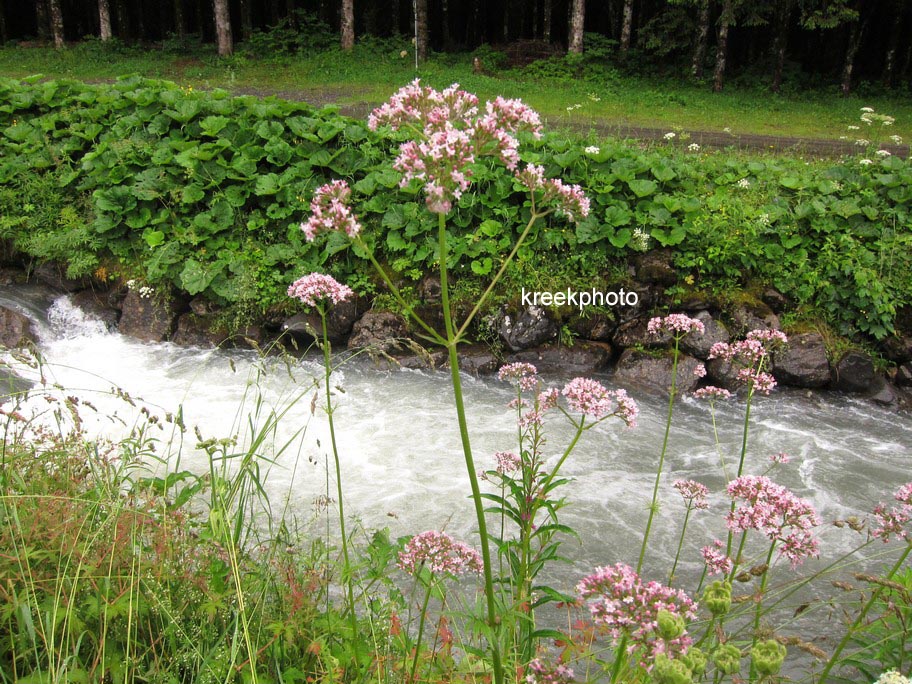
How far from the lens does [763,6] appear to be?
1825 centimetres

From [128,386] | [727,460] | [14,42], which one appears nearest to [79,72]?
[14,42]

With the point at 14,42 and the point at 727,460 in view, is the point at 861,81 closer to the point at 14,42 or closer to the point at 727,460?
the point at 727,460

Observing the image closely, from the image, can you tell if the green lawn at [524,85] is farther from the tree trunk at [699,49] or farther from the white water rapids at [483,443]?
the white water rapids at [483,443]

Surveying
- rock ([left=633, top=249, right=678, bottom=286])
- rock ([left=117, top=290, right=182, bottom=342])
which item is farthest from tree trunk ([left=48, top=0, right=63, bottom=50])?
rock ([left=633, top=249, right=678, bottom=286])

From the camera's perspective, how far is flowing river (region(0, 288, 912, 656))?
5.39 metres

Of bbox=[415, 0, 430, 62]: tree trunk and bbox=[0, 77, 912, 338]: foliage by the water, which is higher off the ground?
bbox=[415, 0, 430, 62]: tree trunk

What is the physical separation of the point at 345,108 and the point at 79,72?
10.1 meters

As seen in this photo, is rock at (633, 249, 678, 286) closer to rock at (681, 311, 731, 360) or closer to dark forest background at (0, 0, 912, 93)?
rock at (681, 311, 731, 360)

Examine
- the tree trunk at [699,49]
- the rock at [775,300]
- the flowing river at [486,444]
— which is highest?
the tree trunk at [699,49]

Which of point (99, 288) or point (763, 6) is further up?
point (763, 6)

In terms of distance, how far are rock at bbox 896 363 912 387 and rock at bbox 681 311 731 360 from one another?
1959 mm

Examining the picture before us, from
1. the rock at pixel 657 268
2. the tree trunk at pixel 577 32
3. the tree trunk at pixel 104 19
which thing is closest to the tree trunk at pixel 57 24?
the tree trunk at pixel 104 19

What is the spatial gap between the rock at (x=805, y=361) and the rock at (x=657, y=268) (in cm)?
144

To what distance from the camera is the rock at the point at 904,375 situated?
301 inches
